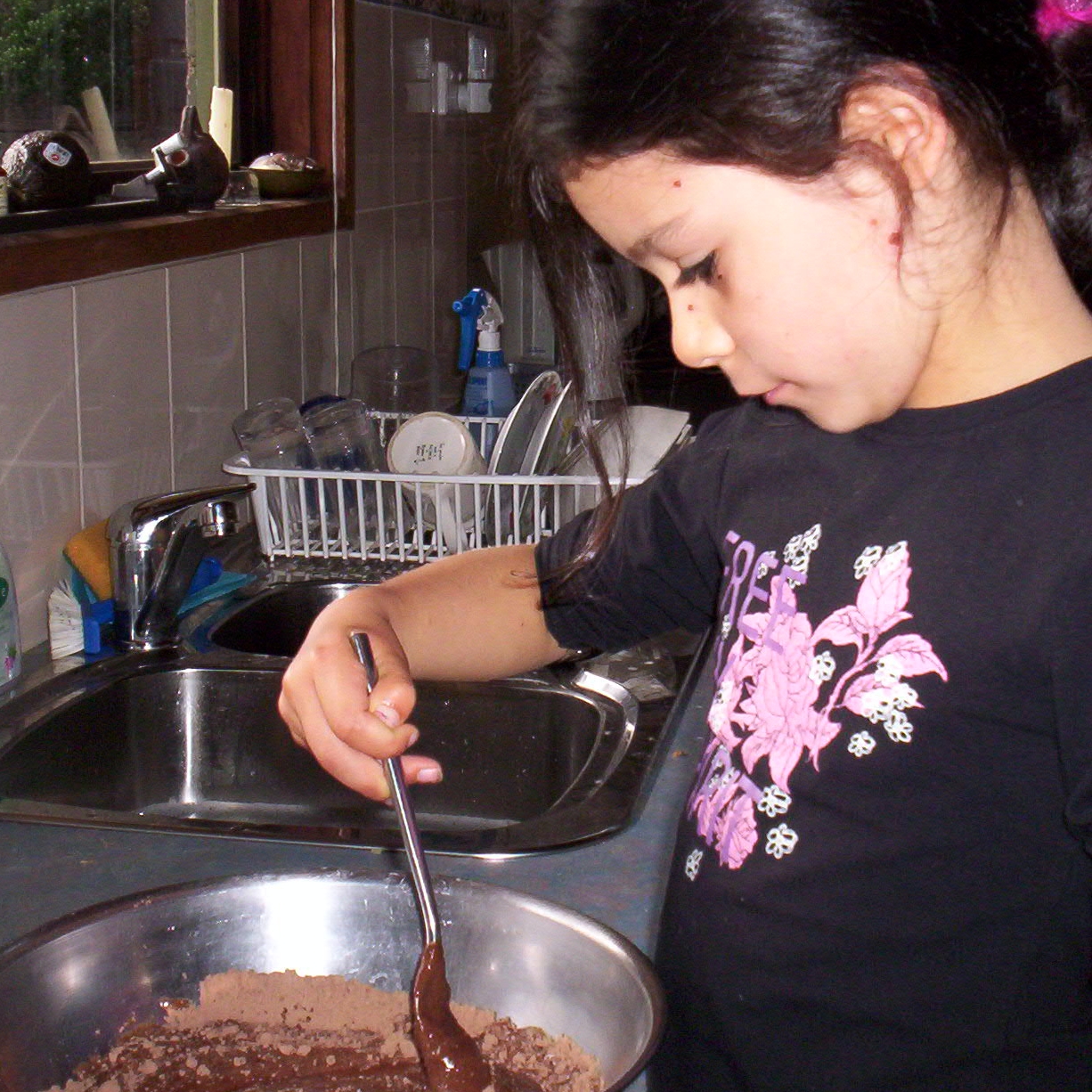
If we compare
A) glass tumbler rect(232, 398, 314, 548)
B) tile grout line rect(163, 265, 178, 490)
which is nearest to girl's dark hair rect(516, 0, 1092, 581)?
tile grout line rect(163, 265, 178, 490)

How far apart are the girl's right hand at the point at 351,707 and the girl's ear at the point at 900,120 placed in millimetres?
396

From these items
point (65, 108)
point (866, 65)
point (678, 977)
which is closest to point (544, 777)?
point (678, 977)

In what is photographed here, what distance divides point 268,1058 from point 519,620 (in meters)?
0.37

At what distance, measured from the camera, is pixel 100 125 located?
1.81 meters

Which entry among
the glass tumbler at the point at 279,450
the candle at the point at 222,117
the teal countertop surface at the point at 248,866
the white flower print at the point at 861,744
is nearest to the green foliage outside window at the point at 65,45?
the candle at the point at 222,117

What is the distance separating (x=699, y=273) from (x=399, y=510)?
998 mm

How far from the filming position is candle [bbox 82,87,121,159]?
5.87ft

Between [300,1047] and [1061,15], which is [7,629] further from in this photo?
[1061,15]

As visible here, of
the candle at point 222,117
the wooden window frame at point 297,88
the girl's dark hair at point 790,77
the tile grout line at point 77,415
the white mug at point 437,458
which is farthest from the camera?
the wooden window frame at point 297,88

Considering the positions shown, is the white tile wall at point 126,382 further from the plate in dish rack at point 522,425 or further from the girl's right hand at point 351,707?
the girl's right hand at point 351,707

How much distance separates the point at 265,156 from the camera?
199 cm

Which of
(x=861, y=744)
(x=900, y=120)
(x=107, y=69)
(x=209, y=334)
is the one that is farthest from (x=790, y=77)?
(x=107, y=69)

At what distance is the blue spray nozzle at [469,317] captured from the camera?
254cm

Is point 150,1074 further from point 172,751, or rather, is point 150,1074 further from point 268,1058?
point 172,751
